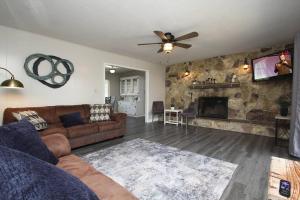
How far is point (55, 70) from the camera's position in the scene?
12.5ft

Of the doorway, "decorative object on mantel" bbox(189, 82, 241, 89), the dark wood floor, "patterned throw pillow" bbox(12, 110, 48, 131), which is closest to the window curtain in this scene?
the dark wood floor

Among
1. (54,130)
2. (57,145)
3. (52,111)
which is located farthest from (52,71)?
(57,145)

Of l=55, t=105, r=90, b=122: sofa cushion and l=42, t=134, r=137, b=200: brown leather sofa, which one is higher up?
l=55, t=105, r=90, b=122: sofa cushion

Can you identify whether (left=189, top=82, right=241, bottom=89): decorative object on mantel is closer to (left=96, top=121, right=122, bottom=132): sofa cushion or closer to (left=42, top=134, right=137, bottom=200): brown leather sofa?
(left=96, top=121, right=122, bottom=132): sofa cushion

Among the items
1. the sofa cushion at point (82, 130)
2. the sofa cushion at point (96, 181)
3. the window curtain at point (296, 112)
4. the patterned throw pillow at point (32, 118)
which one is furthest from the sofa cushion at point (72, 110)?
the window curtain at point (296, 112)

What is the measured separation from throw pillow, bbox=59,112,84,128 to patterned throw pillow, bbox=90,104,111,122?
1.29 ft

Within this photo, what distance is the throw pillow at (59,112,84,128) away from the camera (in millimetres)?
3417

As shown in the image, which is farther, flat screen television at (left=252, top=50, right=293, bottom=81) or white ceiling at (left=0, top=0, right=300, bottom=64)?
flat screen television at (left=252, top=50, right=293, bottom=81)

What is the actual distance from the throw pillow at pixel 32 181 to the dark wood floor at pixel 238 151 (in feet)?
6.12

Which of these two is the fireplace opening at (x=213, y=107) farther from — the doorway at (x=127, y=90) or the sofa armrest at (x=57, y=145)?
the sofa armrest at (x=57, y=145)

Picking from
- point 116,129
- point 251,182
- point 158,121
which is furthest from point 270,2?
point 158,121

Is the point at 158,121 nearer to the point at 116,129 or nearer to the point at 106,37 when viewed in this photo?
the point at 116,129

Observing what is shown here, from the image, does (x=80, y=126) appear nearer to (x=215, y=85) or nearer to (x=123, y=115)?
(x=123, y=115)

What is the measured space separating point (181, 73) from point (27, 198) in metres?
6.47
